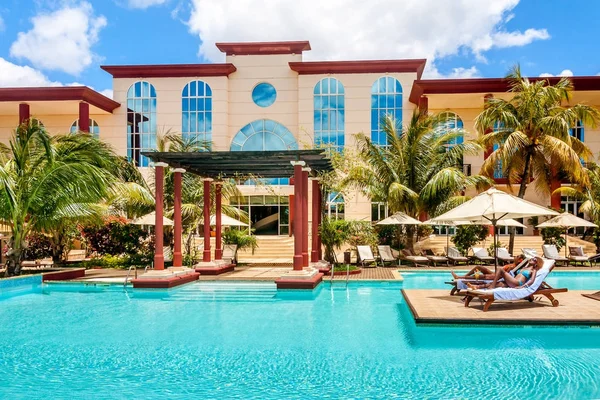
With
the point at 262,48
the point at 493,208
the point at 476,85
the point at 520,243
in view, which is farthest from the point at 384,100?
the point at 493,208

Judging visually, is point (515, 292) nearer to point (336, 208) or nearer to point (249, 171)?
point (249, 171)

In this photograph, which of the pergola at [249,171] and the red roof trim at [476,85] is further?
the red roof trim at [476,85]

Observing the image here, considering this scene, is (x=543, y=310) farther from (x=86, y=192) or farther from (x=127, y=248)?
(x=127, y=248)

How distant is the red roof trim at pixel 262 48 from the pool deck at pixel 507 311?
24253mm

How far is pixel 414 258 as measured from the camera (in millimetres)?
19766

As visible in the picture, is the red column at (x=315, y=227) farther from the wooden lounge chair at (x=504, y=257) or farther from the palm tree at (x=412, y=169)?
the wooden lounge chair at (x=504, y=257)

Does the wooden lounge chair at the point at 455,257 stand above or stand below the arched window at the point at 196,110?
below

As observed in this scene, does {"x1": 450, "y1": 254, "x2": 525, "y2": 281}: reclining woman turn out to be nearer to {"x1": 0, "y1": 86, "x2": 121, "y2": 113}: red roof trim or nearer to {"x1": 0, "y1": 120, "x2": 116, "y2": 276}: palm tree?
{"x1": 0, "y1": 120, "x2": 116, "y2": 276}: palm tree

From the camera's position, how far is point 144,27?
19.1 metres

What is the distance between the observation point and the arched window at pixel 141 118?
32812 millimetres

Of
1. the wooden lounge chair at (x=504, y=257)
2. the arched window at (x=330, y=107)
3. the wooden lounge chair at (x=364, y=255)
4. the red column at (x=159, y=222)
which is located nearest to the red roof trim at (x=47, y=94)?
the arched window at (x=330, y=107)

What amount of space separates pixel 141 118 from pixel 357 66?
1287cm

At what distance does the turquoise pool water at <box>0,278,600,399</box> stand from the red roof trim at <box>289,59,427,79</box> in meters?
22.4

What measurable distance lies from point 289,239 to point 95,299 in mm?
16907
